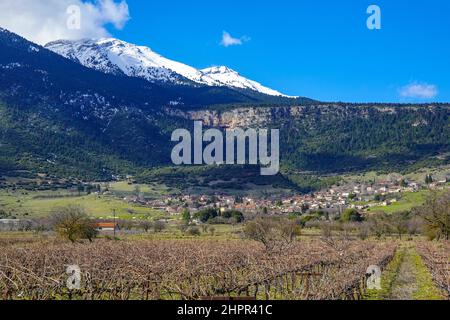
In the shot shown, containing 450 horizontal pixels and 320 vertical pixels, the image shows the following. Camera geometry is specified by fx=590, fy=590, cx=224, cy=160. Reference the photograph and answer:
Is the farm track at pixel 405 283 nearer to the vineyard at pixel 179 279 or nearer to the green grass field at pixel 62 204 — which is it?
the vineyard at pixel 179 279

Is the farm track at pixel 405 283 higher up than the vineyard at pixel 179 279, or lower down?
→ lower down

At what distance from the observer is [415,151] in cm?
16925

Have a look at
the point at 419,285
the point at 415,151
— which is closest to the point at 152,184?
the point at 415,151

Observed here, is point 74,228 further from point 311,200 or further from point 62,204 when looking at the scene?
point 311,200

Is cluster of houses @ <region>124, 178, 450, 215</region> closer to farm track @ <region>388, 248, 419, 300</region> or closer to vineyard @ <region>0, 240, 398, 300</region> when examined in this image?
farm track @ <region>388, 248, 419, 300</region>

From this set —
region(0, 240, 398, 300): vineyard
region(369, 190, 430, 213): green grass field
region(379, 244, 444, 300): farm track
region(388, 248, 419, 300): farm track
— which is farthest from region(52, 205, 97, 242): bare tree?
region(369, 190, 430, 213): green grass field

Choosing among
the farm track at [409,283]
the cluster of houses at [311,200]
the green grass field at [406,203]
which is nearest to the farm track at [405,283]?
the farm track at [409,283]

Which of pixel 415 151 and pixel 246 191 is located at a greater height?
pixel 415 151

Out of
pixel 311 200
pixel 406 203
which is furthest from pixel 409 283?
pixel 311 200

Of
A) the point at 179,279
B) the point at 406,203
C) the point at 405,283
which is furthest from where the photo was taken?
the point at 406,203

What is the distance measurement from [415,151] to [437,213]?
370 feet
